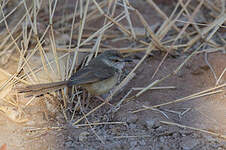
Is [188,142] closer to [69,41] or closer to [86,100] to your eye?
[86,100]

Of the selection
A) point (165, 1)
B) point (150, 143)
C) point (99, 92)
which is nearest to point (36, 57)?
point (99, 92)

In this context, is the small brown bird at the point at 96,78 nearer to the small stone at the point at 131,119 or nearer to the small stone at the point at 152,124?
the small stone at the point at 131,119

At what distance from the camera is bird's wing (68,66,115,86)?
500cm

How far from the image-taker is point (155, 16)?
A: 815 centimetres

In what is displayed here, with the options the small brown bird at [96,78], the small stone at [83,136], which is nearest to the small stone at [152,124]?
the small stone at [83,136]

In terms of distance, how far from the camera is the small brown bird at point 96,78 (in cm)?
485

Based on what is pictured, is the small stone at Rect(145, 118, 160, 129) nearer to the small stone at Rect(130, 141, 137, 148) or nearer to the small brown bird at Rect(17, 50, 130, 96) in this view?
the small stone at Rect(130, 141, 137, 148)

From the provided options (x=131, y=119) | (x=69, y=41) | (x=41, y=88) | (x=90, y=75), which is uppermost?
(x=69, y=41)

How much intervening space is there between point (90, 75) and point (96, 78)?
0.35 feet

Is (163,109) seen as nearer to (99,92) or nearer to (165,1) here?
(99,92)

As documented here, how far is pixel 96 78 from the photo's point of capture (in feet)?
17.2

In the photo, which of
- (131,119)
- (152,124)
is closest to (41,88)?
(131,119)

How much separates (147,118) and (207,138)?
2.86ft

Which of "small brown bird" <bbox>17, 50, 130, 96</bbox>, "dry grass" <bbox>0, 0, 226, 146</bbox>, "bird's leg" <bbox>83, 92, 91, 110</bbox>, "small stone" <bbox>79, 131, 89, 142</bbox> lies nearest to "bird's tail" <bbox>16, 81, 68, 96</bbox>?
"small brown bird" <bbox>17, 50, 130, 96</bbox>
